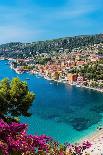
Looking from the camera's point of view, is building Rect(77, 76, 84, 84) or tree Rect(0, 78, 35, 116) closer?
tree Rect(0, 78, 35, 116)

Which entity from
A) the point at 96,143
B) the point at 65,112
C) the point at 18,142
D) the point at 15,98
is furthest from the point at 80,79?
the point at 18,142

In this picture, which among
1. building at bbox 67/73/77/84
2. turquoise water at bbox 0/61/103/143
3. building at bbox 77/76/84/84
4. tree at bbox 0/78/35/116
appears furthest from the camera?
building at bbox 67/73/77/84

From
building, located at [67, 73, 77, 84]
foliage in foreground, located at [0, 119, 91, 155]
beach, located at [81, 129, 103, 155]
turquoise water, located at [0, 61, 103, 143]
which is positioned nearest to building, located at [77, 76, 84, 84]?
building, located at [67, 73, 77, 84]

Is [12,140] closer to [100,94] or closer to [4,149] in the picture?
[4,149]

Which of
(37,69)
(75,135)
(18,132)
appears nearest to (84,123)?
(75,135)

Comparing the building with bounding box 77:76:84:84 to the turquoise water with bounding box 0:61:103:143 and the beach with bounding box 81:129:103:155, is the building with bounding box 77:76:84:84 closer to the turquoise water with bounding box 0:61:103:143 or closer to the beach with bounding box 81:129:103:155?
the turquoise water with bounding box 0:61:103:143

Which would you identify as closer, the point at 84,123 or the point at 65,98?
the point at 84,123

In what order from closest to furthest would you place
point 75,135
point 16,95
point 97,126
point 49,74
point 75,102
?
1. point 16,95
2. point 75,135
3. point 97,126
4. point 75,102
5. point 49,74
